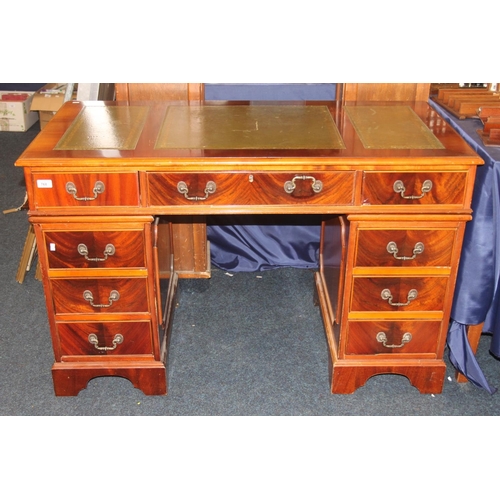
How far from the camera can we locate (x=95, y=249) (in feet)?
6.97

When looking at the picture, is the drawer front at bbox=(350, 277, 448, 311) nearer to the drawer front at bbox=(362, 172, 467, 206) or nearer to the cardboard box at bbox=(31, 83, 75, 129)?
the drawer front at bbox=(362, 172, 467, 206)

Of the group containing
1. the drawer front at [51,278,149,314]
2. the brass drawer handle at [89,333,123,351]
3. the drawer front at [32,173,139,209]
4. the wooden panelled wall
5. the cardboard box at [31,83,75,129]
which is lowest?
the brass drawer handle at [89,333,123,351]

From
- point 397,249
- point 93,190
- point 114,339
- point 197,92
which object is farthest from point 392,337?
point 197,92

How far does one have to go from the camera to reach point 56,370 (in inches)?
91.0

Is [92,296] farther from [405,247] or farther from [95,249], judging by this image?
[405,247]

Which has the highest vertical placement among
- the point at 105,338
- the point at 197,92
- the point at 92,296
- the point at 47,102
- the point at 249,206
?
the point at 197,92

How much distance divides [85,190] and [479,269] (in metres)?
1.38

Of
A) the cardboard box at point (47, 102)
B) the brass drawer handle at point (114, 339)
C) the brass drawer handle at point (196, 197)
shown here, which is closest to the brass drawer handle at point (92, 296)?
the brass drawer handle at point (114, 339)

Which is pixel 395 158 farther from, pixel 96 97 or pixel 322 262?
pixel 96 97

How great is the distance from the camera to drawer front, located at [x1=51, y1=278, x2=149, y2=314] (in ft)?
7.16

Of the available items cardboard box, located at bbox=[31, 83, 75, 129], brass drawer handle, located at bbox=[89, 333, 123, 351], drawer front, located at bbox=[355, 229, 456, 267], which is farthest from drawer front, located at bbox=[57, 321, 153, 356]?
cardboard box, located at bbox=[31, 83, 75, 129]

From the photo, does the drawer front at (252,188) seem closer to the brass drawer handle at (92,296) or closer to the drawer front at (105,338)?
the brass drawer handle at (92,296)

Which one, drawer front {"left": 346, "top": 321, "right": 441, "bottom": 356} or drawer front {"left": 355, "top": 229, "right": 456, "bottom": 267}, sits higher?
drawer front {"left": 355, "top": 229, "right": 456, "bottom": 267}

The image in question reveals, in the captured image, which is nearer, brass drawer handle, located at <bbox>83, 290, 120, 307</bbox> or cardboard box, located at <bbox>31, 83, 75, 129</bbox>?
brass drawer handle, located at <bbox>83, 290, 120, 307</bbox>
